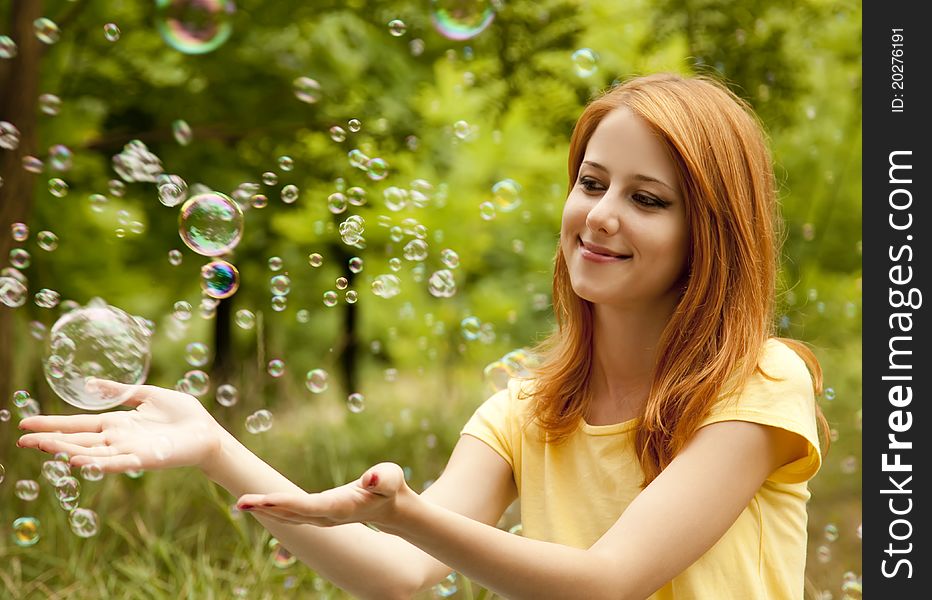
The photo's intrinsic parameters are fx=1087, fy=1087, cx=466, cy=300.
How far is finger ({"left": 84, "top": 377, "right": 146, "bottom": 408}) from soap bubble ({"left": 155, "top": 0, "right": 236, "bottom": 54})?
1653 millimetres

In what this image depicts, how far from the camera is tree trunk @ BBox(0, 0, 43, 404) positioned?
4207 mm

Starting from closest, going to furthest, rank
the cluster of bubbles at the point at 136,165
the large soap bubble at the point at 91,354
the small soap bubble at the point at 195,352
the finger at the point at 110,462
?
the finger at the point at 110,462, the large soap bubble at the point at 91,354, the small soap bubble at the point at 195,352, the cluster of bubbles at the point at 136,165

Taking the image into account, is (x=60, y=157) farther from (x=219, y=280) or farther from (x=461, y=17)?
(x=461, y=17)

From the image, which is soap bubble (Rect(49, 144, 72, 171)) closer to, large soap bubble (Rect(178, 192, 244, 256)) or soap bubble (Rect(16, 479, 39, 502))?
large soap bubble (Rect(178, 192, 244, 256))

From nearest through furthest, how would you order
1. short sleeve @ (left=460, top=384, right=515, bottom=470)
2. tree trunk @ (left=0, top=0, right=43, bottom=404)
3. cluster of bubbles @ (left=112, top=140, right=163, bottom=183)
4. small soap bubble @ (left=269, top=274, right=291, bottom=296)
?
short sleeve @ (left=460, top=384, right=515, bottom=470) → small soap bubble @ (left=269, top=274, right=291, bottom=296) → cluster of bubbles @ (left=112, top=140, right=163, bottom=183) → tree trunk @ (left=0, top=0, right=43, bottom=404)

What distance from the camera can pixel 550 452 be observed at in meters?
2.32

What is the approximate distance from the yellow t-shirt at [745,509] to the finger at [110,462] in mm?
890

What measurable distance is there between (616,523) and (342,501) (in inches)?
23.4

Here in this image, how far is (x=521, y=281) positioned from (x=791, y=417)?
4.80m

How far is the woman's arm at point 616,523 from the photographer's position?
5.40 feet

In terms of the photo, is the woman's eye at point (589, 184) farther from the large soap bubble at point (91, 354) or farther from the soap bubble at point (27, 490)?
the soap bubble at point (27, 490)

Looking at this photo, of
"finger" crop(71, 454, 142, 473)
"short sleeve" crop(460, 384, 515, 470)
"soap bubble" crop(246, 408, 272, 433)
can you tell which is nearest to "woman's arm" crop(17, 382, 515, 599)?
"finger" crop(71, 454, 142, 473)

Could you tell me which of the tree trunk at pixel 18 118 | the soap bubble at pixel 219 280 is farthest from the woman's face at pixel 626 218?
the tree trunk at pixel 18 118

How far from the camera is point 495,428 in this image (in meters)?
2.44
